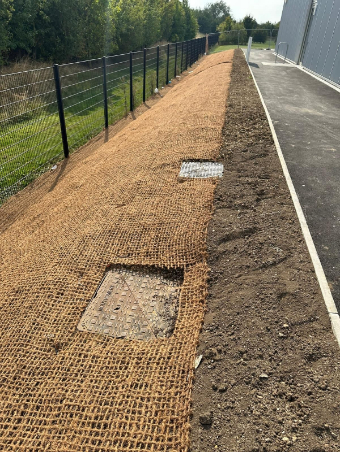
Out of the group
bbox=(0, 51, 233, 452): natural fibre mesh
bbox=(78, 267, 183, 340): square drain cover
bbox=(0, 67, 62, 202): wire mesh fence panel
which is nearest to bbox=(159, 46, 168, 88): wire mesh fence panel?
bbox=(0, 67, 62, 202): wire mesh fence panel

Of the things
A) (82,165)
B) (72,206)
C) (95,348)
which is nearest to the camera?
(95,348)

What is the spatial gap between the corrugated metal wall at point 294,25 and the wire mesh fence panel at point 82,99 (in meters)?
15.3

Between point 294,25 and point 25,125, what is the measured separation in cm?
2213

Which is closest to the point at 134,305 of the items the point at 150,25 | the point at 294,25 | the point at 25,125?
the point at 25,125

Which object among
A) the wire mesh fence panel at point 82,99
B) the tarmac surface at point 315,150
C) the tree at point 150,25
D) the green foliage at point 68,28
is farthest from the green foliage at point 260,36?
the wire mesh fence panel at point 82,99

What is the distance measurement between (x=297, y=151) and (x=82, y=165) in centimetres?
461

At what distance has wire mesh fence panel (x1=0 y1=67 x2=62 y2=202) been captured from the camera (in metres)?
5.89

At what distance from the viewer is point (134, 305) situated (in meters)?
3.18

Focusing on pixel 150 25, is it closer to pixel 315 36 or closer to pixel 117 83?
pixel 315 36

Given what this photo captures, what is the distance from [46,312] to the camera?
3.08 meters

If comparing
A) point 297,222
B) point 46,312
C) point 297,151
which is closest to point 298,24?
point 297,151

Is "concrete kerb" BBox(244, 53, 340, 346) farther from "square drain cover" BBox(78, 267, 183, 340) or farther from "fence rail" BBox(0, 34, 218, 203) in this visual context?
"fence rail" BBox(0, 34, 218, 203)

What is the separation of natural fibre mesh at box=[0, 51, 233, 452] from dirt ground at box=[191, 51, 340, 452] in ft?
0.53

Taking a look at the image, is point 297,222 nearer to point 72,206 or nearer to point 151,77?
point 72,206
